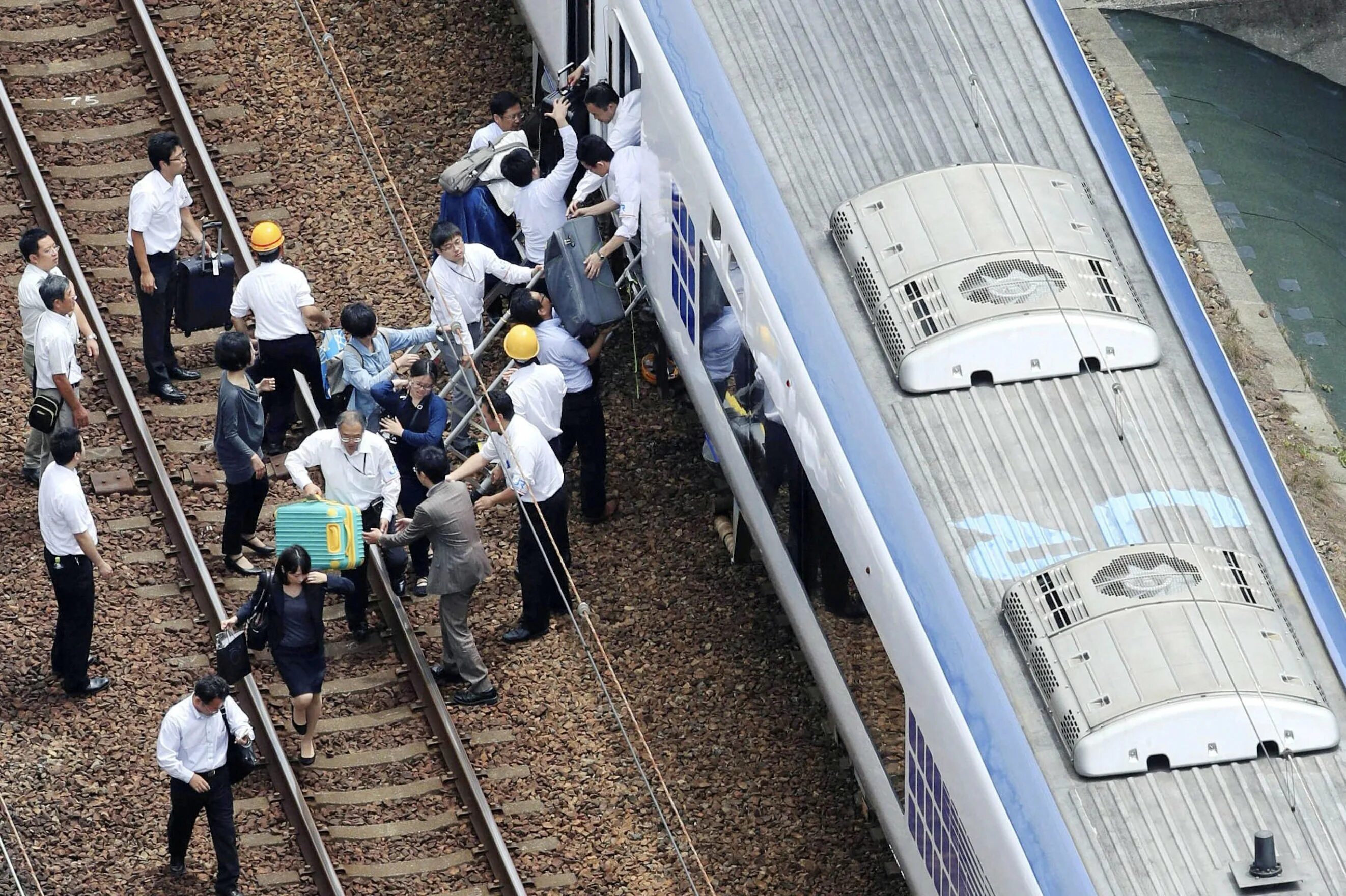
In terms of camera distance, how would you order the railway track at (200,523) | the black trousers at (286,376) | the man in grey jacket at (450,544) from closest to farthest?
the railway track at (200,523) → the man in grey jacket at (450,544) → the black trousers at (286,376)

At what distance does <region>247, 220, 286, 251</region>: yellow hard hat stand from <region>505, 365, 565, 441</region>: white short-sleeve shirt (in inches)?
70.1

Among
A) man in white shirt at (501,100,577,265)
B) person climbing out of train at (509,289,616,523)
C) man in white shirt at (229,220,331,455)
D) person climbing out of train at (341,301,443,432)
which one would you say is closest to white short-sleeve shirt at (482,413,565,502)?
person climbing out of train at (509,289,616,523)

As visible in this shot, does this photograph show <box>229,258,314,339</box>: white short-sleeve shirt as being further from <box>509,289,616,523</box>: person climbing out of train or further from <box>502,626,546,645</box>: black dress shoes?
<box>502,626,546,645</box>: black dress shoes

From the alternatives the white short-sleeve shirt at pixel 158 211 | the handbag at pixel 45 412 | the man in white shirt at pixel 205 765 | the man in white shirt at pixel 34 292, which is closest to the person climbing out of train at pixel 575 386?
the white short-sleeve shirt at pixel 158 211

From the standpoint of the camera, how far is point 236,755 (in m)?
13.5

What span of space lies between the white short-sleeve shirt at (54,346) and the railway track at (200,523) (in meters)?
0.96

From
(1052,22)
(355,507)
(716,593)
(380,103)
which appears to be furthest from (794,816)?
(380,103)

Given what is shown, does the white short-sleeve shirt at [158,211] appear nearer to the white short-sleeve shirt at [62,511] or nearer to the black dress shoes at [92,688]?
the white short-sleeve shirt at [62,511]

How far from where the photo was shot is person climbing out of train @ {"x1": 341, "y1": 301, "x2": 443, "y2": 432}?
50.2 feet

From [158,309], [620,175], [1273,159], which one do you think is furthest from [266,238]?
[1273,159]

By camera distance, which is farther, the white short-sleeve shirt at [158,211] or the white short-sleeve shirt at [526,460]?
the white short-sleeve shirt at [158,211]

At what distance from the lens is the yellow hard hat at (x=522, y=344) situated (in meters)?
15.5

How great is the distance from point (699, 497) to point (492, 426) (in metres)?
1.54

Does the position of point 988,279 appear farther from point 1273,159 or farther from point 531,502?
point 1273,159
